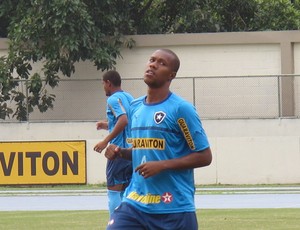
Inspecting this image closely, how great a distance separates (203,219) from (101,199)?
6471 mm

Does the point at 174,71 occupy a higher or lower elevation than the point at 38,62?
lower

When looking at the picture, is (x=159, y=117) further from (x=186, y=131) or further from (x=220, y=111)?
(x=220, y=111)

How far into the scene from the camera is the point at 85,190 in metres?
25.6

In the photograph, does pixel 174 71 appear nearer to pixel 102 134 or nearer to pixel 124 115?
pixel 124 115

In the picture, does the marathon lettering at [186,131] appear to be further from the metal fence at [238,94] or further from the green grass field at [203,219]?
the metal fence at [238,94]

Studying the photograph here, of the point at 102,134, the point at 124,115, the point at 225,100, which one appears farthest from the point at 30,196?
the point at 124,115

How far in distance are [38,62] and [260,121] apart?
7.06 metres

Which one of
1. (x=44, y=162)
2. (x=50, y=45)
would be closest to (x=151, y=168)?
(x=44, y=162)

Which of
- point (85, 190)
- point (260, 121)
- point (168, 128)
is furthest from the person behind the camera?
point (260, 121)

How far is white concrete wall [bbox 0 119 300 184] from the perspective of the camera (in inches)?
1067

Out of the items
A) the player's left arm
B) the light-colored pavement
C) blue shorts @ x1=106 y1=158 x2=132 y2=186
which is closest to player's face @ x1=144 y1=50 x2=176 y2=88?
the player's left arm

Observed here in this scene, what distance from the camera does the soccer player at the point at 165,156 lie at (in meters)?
7.10

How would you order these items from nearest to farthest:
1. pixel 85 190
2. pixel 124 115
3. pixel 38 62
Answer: pixel 124 115
pixel 85 190
pixel 38 62

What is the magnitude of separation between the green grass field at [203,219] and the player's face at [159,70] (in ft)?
24.4
